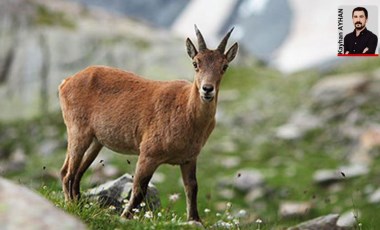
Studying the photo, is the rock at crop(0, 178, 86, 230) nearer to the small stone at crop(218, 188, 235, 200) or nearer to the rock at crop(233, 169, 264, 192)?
the small stone at crop(218, 188, 235, 200)

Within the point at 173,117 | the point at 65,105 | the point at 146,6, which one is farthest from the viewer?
the point at 146,6

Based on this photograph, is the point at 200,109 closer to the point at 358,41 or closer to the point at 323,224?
the point at 323,224

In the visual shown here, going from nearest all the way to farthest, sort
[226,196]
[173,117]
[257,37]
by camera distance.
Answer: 1. [173,117]
2. [226,196]
3. [257,37]

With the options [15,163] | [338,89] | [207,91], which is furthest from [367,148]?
[207,91]

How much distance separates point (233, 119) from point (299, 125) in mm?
4592

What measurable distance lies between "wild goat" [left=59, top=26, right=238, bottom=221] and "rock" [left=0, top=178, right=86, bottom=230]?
4361 mm

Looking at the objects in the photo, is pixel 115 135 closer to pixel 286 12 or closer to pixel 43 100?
pixel 43 100

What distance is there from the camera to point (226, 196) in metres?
27.7

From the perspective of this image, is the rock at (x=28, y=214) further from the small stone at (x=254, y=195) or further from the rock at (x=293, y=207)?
the small stone at (x=254, y=195)

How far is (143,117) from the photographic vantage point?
451 inches

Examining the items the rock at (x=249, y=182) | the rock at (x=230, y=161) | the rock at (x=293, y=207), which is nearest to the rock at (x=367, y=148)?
the rock at (x=249, y=182)

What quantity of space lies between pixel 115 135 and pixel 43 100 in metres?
37.5

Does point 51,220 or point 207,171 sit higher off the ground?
point 51,220

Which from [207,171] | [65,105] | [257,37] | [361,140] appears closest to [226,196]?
[207,171]
